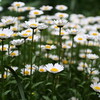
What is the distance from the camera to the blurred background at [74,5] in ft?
15.8

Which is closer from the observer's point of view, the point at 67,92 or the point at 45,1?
the point at 67,92

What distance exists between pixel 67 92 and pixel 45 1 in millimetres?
3201

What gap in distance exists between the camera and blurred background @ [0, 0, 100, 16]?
15.8ft

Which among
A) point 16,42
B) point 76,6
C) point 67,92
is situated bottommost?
point 67,92

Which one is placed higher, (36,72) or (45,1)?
(45,1)

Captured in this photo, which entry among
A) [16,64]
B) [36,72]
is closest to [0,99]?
[36,72]

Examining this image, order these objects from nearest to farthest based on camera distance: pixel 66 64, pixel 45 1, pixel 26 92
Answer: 1. pixel 26 92
2. pixel 66 64
3. pixel 45 1

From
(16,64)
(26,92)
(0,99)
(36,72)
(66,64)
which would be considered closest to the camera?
(0,99)

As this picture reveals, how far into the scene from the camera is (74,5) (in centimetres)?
499

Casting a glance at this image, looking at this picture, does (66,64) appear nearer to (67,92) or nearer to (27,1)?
(67,92)

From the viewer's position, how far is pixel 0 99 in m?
1.78

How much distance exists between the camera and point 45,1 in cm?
506

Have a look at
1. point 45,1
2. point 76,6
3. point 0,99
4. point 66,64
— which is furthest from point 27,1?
point 0,99

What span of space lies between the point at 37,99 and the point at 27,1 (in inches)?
137
